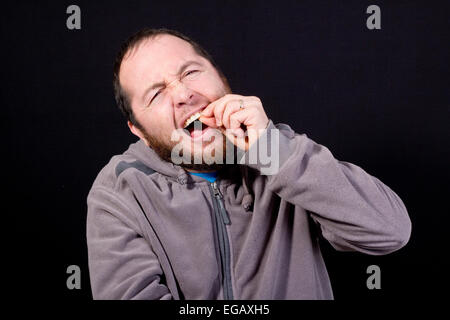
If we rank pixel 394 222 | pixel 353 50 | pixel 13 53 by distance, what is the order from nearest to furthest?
1. pixel 394 222
2. pixel 13 53
3. pixel 353 50

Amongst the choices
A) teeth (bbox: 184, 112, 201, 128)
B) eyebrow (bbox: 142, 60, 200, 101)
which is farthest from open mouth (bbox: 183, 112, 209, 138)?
eyebrow (bbox: 142, 60, 200, 101)

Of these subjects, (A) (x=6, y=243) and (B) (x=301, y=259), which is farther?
(A) (x=6, y=243)

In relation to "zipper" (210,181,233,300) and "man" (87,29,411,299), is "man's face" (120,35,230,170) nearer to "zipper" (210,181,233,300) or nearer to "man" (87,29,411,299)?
"man" (87,29,411,299)

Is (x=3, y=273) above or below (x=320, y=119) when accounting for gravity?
below

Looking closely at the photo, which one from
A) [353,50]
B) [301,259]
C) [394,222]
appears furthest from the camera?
[353,50]

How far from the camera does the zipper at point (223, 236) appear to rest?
972 mm

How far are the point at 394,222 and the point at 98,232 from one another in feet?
1.99

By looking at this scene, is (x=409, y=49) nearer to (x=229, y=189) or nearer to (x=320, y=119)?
(x=320, y=119)

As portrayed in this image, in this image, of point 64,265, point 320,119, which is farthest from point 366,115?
point 64,265

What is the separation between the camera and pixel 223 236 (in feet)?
3.28

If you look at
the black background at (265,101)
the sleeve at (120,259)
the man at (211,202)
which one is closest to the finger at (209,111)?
the man at (211,202)

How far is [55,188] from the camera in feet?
4.44

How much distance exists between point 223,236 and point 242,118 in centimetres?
28

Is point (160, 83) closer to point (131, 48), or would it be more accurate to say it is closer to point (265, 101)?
point (131, 48)
